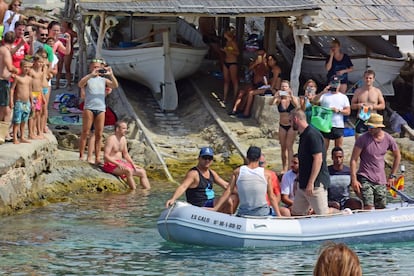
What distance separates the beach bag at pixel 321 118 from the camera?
61.2 ft

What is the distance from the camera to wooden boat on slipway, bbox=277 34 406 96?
76.6 feet

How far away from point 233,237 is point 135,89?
11034mm

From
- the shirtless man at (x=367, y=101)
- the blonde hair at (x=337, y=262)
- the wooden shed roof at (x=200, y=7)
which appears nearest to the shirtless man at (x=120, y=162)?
the wooden shed roof at (x=200, y=7)

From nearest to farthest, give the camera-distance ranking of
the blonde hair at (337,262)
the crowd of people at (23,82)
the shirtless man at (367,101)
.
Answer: the blonde hair at (337,262), the crowd of people at (23,82), the shirtless man at (367,101)

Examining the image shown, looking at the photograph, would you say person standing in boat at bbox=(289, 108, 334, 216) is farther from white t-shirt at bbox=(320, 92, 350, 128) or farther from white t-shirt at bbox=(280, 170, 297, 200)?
white t-shirt at bbox=(320, 92, 350, 128)

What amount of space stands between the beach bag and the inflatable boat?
5318mm

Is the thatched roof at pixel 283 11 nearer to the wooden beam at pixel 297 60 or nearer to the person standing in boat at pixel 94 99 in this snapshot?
the wooden beam at pixel 297 60

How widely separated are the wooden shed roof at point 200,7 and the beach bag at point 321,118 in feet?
9.30

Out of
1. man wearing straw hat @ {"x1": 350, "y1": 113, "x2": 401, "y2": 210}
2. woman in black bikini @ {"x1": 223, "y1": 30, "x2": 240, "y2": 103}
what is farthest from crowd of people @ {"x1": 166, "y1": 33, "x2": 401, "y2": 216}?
woman in black bikini @ {"x1": 223, "y1": 30, "x2": 240, "y2": 103}

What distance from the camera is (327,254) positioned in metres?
6.07

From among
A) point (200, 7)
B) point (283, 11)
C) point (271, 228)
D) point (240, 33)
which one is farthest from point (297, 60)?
point (271, 228)

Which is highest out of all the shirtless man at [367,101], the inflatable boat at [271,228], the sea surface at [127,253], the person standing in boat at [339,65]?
the person standing in boat at [339,65]

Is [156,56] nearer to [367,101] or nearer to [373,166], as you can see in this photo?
[367,101]

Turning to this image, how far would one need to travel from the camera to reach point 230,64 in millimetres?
22922
